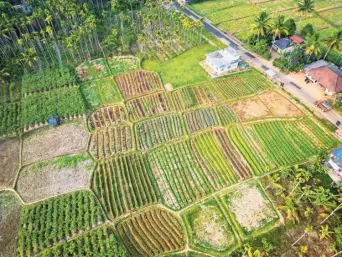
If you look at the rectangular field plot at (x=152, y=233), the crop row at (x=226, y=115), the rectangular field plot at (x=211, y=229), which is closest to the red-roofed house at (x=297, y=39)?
the crop row at (x=226, y=115)

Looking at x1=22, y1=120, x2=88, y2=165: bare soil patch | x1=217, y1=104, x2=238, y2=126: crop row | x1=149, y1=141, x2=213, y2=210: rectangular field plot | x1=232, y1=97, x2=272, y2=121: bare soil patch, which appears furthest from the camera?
x1=232, y1=97, x2=272, y2=121: bare soil patch

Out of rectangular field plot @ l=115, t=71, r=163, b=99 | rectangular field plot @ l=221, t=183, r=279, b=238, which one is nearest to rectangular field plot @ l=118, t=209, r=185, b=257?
rectangular field plot @ l=221, t=183, r=279, b=238

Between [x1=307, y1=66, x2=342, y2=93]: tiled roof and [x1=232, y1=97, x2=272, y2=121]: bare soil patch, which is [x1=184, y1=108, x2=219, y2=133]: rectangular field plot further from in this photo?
[x1=307, y1=66, x2=342, y2=93]: tiled roof

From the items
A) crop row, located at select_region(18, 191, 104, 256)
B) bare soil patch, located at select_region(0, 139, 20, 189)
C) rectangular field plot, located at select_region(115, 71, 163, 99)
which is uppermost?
rectangular field plot, located at select_region(115, 71, 163, 99)

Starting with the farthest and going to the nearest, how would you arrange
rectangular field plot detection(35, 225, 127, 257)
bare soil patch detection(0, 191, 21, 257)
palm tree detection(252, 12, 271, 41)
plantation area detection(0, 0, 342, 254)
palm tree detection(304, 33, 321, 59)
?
1. palm tree detection(252, 12, 271, 41)
2. palm tree detection(304, 33, 321, 59)
3. plantation area detection(0, 0, 342, 254)
4. bare soil patch detection(0, 191, 21, 257)
5. rectangular field plot detection(35, 225, 127, 257)

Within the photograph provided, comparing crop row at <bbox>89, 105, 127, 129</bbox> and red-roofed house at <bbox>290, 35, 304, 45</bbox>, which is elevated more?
red-roofed house at <bbox>290, 35, 304, 45</bbox>

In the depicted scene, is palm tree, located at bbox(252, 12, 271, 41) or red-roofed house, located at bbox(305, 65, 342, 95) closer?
red-roofed house, located at bbox(305, 65, 342, 95)

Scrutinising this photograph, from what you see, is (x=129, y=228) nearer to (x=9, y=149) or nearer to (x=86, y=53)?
(x=9, y=149)
